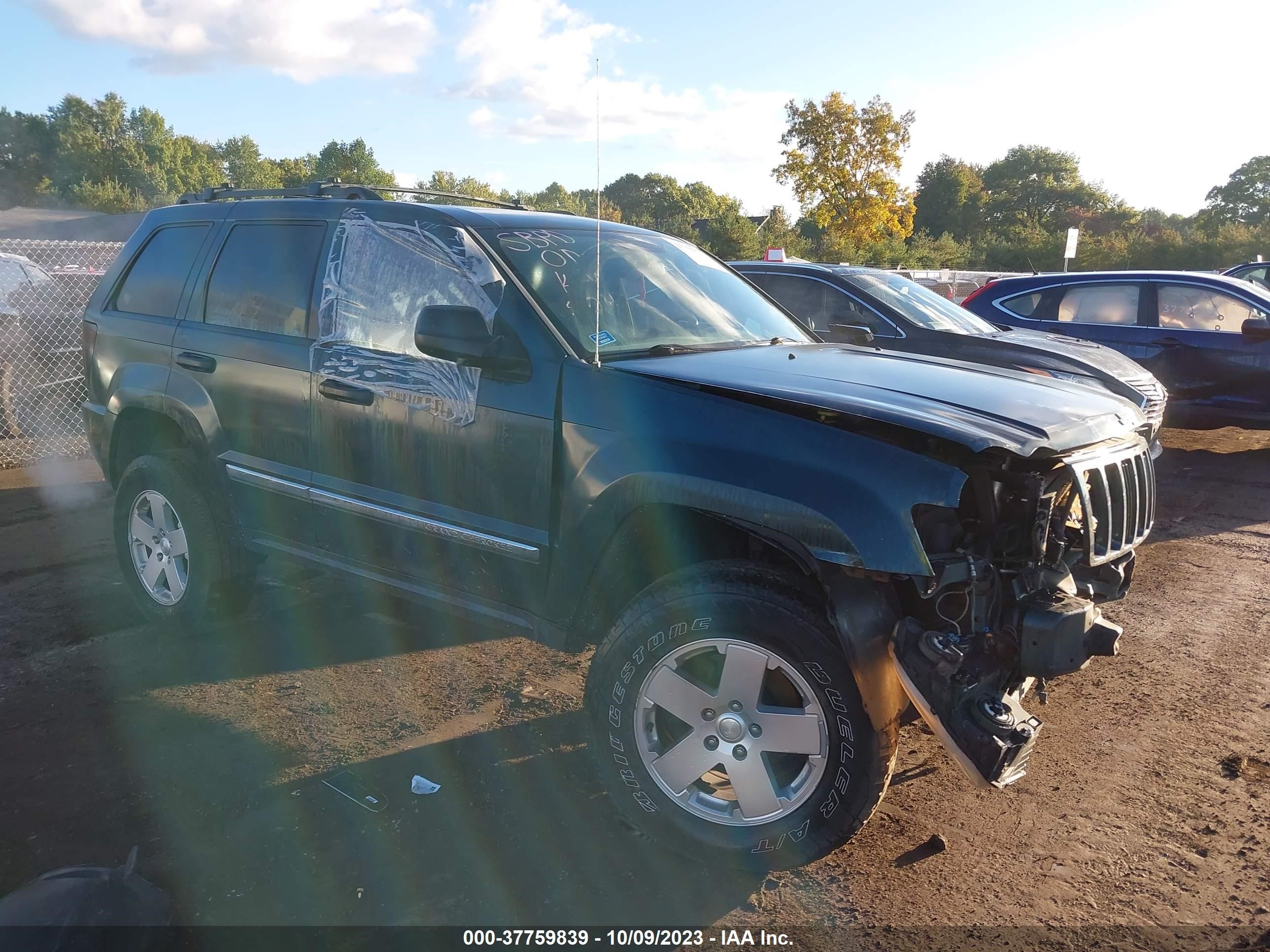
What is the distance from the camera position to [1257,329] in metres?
8.72

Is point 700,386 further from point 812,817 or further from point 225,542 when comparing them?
point 225,542

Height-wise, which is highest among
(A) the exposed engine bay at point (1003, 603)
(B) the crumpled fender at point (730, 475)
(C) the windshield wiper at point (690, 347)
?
(C) the windshield wiper at point (690, 347)

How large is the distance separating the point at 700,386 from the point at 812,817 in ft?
4.55

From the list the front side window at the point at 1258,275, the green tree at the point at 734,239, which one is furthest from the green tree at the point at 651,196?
the front side window at the point at 1258,275

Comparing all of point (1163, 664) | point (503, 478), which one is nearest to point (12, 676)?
point (503, 478)

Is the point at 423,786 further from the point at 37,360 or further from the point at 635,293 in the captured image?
the point at 37,360

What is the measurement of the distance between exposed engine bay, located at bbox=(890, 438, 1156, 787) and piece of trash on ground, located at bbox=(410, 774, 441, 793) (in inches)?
69.2

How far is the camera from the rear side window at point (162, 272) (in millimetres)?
4680

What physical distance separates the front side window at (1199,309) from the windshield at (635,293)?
22.2 feet

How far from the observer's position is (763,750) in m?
2.82

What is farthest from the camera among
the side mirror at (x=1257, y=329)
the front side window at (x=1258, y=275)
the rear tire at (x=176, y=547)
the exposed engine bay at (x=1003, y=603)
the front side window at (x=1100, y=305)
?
the front side window at (x=1258, y=275)

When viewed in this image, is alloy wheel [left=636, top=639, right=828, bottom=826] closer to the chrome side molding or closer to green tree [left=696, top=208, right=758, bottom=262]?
the chrome side molding

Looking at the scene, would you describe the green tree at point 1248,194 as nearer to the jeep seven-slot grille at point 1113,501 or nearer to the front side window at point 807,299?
the front side window at point 807,299

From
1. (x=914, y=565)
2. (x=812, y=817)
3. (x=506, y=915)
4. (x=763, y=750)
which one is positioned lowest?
(x=506, y=915)
